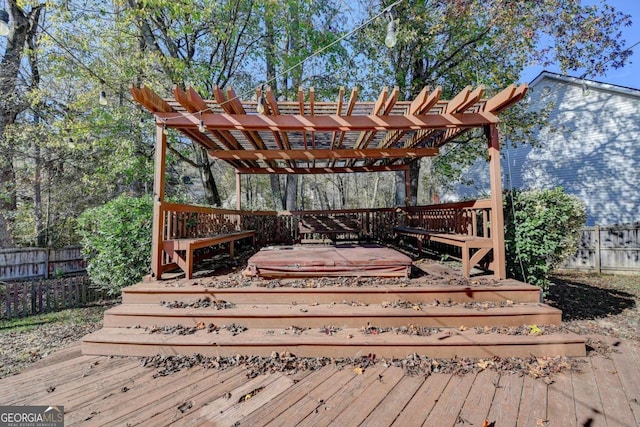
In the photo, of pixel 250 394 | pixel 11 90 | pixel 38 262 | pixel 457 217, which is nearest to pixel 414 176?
pixel 457 217

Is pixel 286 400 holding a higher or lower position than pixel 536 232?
lower

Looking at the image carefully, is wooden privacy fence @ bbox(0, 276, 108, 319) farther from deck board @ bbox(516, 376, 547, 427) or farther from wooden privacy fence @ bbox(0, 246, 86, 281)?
deck board @ bbox(516, 376, 547, 427)

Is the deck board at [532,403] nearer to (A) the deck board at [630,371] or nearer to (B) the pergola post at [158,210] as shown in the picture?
(A) the deck board at [630,371]

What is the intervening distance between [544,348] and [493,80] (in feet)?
24.7

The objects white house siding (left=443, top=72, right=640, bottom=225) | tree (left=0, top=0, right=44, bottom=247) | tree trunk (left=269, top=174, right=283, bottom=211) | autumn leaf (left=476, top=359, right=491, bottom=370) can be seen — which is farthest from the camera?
tree trunk (left=269, top=174, right=283, bottom=211)

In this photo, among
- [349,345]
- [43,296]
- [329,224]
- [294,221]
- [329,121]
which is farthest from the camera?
[294,221]

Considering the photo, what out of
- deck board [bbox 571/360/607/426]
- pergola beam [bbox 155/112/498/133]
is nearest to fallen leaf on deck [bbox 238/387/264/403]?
deck board [bbox 571/360/607/426]

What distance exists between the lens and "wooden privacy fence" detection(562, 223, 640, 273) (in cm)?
727

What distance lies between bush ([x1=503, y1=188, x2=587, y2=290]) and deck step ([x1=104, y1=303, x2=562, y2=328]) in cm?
101

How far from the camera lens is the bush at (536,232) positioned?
3.69 m

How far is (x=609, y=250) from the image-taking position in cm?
752

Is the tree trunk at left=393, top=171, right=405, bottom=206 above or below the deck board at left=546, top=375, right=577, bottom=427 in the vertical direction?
above

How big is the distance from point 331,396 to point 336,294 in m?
1.17

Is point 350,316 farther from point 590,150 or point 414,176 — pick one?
point 590,150
